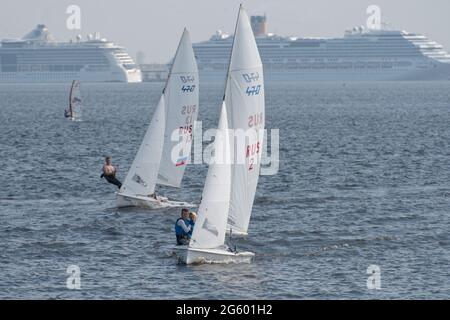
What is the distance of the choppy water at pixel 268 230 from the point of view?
25.0 metres

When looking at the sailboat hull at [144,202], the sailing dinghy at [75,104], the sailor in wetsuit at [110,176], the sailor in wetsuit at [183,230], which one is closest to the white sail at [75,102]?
the sailing dinghy at [75,104]

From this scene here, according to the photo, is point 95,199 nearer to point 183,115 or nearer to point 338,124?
point 183,115

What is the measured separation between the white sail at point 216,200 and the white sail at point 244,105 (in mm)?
382

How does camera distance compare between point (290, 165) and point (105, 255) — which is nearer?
point (105, 255)

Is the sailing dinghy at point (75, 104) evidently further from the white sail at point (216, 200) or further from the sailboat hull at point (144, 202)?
the white sail at point (216, 200)

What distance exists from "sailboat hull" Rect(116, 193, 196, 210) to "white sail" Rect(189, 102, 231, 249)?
905cm

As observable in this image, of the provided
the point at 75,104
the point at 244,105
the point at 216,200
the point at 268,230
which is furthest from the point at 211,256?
the point at 75,104

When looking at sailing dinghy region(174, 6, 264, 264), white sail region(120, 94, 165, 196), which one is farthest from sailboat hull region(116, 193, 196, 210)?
sailing dinghy region(174, 6, 264, 264)

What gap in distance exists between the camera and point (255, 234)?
1248 inches

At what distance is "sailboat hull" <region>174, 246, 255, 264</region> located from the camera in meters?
26.9

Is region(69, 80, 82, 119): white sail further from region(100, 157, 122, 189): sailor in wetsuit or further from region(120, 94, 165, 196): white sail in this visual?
region(120, 94, 165, 196): white sail

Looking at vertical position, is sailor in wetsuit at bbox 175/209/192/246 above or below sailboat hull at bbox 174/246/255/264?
above
